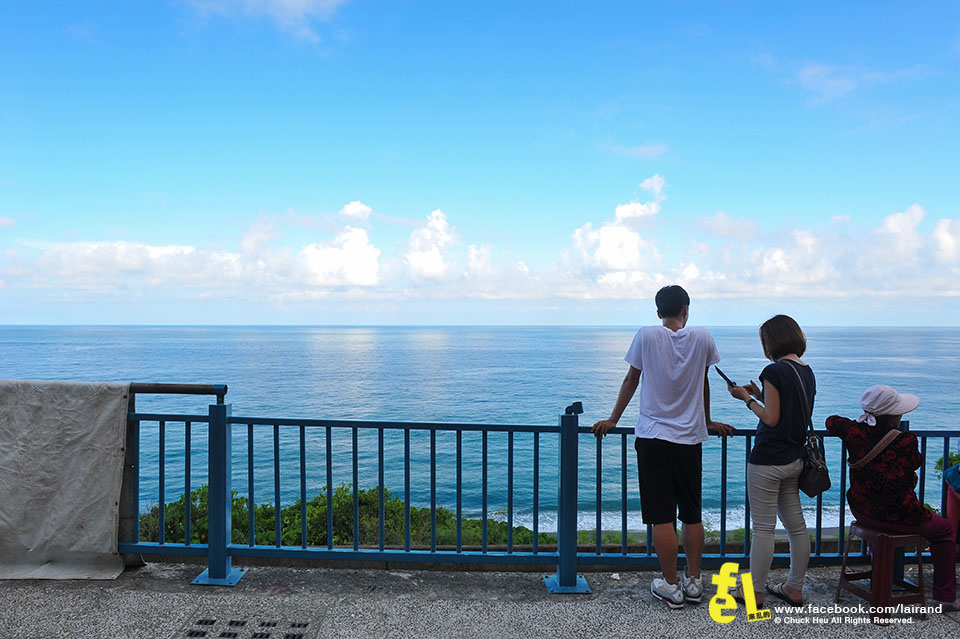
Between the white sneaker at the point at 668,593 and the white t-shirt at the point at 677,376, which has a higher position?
the white t-shirt at the point at 677,376

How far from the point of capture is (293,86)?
52.9 m

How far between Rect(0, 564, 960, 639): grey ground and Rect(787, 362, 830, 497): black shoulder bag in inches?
28.5

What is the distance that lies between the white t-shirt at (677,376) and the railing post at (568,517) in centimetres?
48

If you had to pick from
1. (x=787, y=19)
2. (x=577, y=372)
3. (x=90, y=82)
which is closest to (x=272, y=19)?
(x=90, y=82)

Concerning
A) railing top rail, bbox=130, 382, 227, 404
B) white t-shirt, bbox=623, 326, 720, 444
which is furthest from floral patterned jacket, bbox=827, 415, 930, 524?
railing top rail, bbox=130, 382, 227, 404

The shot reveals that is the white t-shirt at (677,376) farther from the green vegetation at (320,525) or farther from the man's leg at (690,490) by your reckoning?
the green vegetation at (320,525)

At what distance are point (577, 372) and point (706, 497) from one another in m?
44.9

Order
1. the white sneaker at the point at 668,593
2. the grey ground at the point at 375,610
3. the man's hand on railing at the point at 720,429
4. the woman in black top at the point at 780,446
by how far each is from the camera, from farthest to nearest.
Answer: the man's hand on railing at the point at 720,429 < the white sneaker at the point at 668,593 < the woman in black top at the point at 780,446 < the grey ground at the point at 375,610

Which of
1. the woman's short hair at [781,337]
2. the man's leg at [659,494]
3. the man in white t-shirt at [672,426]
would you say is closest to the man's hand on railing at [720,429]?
the man in white t-shirt at [672,426]

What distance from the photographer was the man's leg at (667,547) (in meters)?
3.57

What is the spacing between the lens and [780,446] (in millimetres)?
3416

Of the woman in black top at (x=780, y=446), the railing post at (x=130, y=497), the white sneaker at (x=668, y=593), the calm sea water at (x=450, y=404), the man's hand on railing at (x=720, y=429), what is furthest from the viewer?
the calm sea water at (x=450, y=404)

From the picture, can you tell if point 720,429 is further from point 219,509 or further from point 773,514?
point 219,509

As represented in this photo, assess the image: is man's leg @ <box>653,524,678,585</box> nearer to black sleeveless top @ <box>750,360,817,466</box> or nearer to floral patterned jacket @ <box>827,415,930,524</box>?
black sleeveless top @ <box>750,360,817,466</box>
